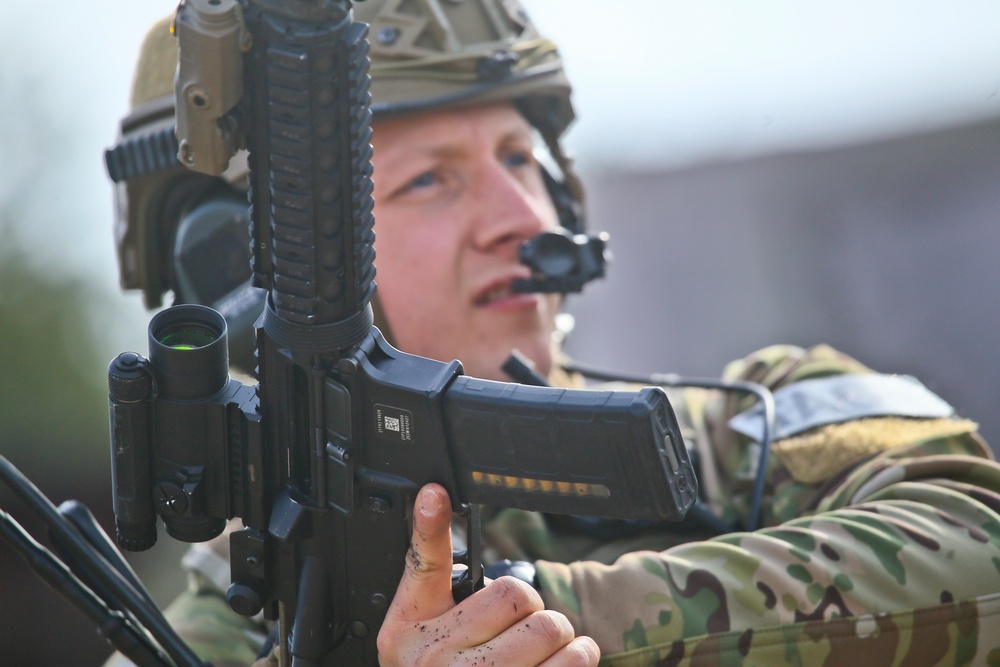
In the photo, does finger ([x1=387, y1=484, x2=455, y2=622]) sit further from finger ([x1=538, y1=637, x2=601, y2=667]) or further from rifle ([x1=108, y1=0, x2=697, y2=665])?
finger ([x1=538, y1=637, x2=601, y2=667])

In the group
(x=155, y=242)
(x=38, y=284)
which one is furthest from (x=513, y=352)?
(x=38, y=284)

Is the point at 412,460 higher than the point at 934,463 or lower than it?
higher

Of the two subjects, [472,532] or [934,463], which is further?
[934,463]

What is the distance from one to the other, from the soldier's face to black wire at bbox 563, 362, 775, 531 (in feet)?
1.07

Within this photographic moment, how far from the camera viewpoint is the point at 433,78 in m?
2.68

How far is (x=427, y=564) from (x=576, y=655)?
0.76 ft

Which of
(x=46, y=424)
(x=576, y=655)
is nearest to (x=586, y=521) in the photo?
(x=576, y=655)

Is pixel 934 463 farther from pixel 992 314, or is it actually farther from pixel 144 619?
pixel 992 314

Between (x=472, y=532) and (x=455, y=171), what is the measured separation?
49.3 inches

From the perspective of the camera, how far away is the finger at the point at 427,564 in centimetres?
156

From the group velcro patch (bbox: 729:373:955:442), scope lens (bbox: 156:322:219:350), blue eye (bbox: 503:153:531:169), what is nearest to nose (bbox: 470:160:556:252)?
blue eye (bbox: 503:153:531:169)

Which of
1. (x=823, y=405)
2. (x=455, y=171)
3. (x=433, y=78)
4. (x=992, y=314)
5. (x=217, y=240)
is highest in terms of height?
(x=433, y=78)

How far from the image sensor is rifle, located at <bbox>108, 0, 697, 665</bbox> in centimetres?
150

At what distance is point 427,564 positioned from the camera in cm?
158
